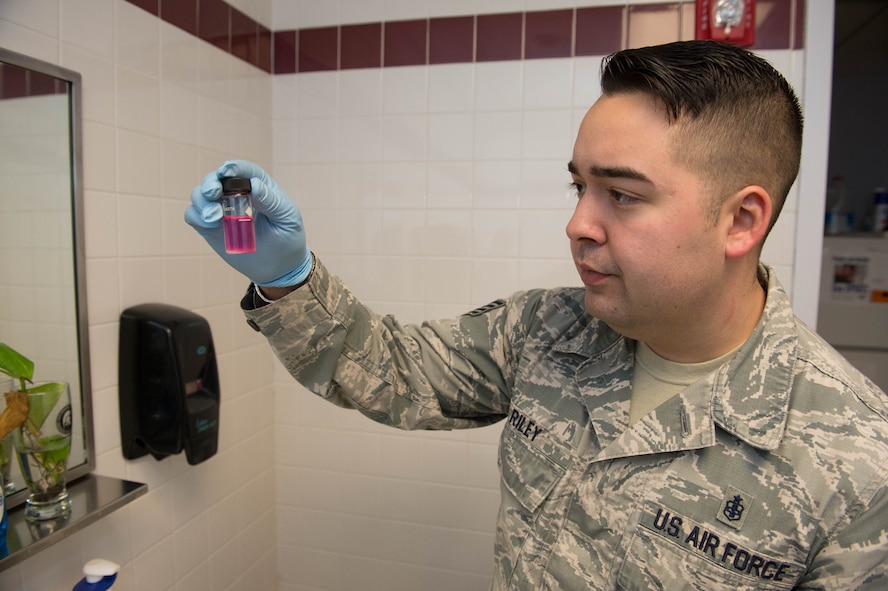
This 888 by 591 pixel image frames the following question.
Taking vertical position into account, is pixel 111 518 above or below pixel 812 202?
below

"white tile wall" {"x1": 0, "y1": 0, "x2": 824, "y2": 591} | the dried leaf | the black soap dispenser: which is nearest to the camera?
the dried leaf

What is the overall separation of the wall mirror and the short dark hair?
1.03 metres

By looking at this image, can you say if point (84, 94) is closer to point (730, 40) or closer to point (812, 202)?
point (730, 40)

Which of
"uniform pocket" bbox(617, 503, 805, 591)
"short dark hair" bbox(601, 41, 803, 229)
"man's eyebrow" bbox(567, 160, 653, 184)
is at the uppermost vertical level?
"short dark hair" bbox(601, 41, 803, 229)

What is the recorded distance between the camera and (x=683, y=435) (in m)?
0.81

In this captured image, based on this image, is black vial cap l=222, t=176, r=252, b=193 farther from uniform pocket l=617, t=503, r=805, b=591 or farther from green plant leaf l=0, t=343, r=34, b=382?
uniform pocket l=617, t=503, r=805, b=591

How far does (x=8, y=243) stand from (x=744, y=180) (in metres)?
1.23

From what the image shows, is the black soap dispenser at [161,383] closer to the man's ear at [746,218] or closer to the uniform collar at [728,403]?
the uniform collar at [728,403]

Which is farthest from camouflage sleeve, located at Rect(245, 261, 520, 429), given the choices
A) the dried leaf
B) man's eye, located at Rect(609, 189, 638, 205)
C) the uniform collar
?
the dried leaf

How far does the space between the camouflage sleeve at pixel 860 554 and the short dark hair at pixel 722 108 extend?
1.34ft

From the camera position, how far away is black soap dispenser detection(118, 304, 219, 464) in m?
1.21

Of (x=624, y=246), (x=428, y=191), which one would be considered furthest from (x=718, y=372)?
(x=428, y=191)

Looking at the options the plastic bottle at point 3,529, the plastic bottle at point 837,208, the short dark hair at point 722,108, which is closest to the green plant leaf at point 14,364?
the plastic bottle at point 3,529

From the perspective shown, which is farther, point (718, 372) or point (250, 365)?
point (250, 365)
